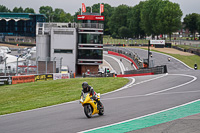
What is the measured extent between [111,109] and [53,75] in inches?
1064

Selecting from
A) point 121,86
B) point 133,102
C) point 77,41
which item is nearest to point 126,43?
point 77,41

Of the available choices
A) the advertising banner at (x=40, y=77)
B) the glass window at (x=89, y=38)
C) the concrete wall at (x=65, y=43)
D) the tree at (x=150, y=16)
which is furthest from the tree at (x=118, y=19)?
the advertising banner at (x=40, y=77)

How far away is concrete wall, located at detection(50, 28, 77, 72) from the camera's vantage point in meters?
67.8

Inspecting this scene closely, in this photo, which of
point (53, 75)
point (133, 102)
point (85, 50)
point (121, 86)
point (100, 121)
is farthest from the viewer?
point (85, 50)

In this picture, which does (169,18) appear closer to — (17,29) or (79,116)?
(17,29)

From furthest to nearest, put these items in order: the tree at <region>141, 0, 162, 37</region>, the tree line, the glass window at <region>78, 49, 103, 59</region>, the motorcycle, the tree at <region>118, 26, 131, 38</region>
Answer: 1. the tree at <region>118, 26, 131, 38</region>
2. the tree at <region>141, 0, 162, 37</region>
3. the tree line
4. the glass window at <region>78, 49, 103, 59</region>
5. the motorcycle

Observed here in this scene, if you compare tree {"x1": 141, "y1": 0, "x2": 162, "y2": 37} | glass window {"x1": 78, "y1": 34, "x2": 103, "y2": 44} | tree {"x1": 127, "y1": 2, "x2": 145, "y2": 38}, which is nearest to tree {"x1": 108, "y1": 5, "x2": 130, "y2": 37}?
tree {"x1": 127, "y1": 2, "x2": 145, "y2": 38}

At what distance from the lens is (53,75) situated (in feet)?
140

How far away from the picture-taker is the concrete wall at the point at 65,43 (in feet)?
222

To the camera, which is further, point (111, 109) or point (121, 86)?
point (121, 86)

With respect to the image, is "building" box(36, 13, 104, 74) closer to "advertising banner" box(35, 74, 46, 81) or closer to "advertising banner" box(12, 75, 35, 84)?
"advertising banner" box(35, 74, 46, 81)

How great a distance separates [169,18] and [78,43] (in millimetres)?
70559

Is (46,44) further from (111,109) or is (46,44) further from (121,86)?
(111,109)

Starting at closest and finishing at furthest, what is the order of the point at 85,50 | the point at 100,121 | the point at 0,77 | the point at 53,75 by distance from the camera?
1. the point at 100,121
2. the point at 0,77
3. the point at 53,75
4. the point at 85,50
